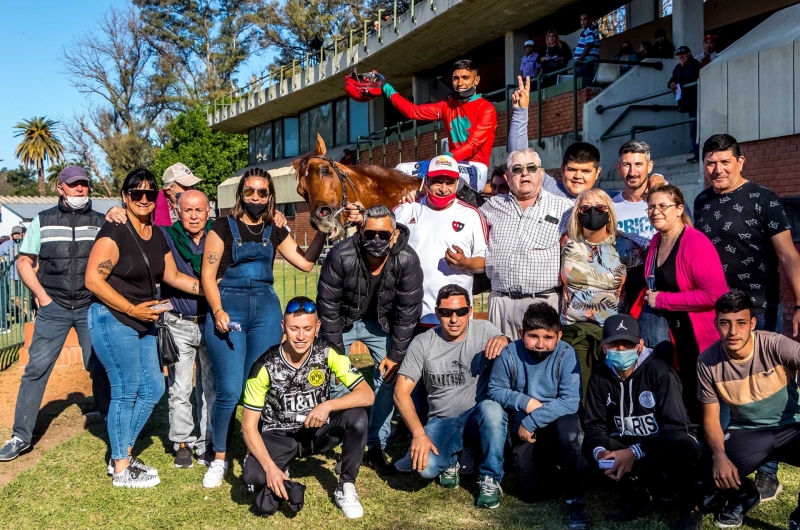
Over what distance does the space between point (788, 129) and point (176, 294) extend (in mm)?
6650

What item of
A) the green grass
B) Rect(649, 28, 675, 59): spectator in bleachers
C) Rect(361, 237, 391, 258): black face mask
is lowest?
the green grass

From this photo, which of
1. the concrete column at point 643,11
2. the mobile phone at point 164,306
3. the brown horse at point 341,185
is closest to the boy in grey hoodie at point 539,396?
the mobile phone at point 164,306

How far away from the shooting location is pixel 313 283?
46.0 ft

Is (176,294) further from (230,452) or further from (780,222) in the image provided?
(780,222)

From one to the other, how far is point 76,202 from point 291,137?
2677 centimetres

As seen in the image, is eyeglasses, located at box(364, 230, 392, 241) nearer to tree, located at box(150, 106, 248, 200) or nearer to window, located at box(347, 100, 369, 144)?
window, located at box(347, 100, 369, 144)

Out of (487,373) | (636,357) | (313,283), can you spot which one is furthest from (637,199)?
(313,283)

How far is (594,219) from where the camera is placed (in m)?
4.44

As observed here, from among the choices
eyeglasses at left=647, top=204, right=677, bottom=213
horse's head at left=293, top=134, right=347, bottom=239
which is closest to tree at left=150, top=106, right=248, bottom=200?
horse's head at left=293, top=134, right=347, bottom=239

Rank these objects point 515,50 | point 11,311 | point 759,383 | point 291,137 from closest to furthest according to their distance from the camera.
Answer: point 759,383
point 11,311
point 515,50
point 291,137

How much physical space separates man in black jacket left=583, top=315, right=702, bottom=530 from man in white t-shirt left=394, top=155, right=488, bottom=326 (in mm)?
1225

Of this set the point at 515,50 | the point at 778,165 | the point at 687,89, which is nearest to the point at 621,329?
the point at 778,165

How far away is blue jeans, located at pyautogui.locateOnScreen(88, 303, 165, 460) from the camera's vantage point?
4.64m

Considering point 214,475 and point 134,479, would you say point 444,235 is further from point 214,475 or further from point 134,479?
point 134,479
